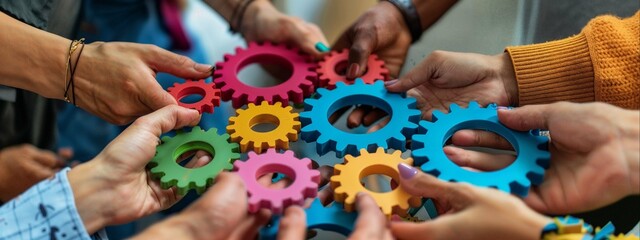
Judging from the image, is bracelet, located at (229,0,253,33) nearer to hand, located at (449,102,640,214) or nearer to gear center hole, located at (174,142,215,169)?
gear center hole, located at (174,142,215,169)

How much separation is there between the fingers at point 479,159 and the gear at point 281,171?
0.93ft

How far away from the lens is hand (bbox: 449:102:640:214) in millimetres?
953

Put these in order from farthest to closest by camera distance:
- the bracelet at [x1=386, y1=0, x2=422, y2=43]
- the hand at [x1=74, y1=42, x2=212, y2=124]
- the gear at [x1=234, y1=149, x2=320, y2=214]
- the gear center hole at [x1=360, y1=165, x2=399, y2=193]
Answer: the bracelet at [x1=386, y1=0, x2=422, y2=43] → the hand at [x1=74, y1=42, x2=212, y2=124] → the gear center hole at [x1=360, y1=165, x2=399, y2=193] → the gear at [x1=234, y1=149, x2=320, y2=214]

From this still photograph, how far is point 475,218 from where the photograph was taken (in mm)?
871

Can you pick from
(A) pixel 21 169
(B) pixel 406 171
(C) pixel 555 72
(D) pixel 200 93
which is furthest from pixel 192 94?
(C) pixel 555 72

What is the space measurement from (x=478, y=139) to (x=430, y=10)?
57 centimetres

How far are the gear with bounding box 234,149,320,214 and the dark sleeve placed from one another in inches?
26.1

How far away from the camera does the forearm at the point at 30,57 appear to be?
3.92 feet

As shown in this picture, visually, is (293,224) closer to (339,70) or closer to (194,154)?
(194,154)

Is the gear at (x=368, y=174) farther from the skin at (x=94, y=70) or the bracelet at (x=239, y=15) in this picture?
the bracelet at (x=239, y=15)

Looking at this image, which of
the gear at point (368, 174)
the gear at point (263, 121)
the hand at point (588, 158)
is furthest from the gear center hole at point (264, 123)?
the hand at point (588, 158)

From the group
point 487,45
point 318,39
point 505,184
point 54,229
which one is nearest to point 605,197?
point 505,184

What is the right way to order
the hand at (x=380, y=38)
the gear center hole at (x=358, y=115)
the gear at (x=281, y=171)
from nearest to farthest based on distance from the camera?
1. the gear at (x=281, y=171)
2. the gear center hole at (x=358, y=115)
3. the hand at (x=380, y=38)

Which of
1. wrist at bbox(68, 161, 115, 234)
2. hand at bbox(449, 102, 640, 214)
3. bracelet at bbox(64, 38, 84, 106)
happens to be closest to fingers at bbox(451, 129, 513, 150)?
hand at bbox(449, 102, 640, 214)
